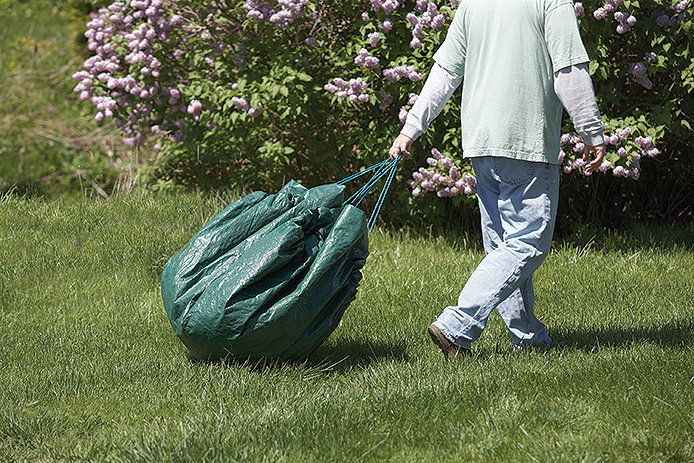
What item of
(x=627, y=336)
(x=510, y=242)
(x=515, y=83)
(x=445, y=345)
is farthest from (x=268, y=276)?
(x=627, y=336)

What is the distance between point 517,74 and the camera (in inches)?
132

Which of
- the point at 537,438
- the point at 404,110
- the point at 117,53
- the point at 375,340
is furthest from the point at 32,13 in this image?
the point at 537,438

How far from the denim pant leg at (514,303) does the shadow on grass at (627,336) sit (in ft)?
0.55

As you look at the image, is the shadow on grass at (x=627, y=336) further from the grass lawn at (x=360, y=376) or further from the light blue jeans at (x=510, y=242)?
the light blue jeans at (x=510, y=242)

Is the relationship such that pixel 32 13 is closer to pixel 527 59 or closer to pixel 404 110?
pixel 404 110

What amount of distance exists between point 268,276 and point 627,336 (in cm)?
175

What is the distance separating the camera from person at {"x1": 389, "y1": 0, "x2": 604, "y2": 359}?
3.24m

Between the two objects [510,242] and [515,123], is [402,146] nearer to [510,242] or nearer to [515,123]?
[515,123]

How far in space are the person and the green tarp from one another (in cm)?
44

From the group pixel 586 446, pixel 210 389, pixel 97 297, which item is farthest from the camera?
pixel 97 297

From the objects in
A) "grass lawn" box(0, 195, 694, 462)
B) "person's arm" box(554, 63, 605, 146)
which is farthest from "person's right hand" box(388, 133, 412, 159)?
"grass lawn" box(0, 195, 694, 462)

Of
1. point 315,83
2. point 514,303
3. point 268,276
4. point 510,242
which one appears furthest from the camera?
point 315,83

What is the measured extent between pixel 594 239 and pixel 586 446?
3.68 meters

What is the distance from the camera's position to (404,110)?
5516 millimetres
